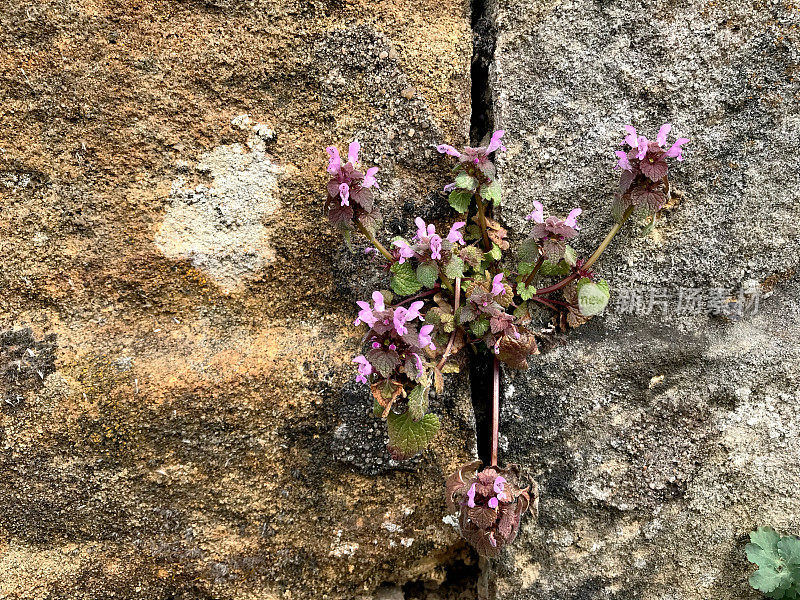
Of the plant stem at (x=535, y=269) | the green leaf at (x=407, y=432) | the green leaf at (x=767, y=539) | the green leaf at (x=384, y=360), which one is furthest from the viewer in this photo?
the green leaf at (x=767, y=539)

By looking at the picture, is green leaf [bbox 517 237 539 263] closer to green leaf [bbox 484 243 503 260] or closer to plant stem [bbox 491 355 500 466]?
green leaf [bbox 484 243 503 260]

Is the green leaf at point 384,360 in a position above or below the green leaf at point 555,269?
below

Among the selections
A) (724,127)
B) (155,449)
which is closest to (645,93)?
(724,127)

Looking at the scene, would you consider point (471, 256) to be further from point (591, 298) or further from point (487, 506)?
point (487, 506)

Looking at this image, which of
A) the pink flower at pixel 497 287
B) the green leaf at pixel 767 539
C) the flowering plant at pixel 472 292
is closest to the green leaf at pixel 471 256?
the flowering plant at pixel 472 292

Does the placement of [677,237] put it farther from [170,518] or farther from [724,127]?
[170,518]

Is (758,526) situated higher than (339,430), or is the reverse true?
(339,430)

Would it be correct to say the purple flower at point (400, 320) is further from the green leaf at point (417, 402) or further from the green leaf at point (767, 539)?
the green leaf at point (767, 539)
